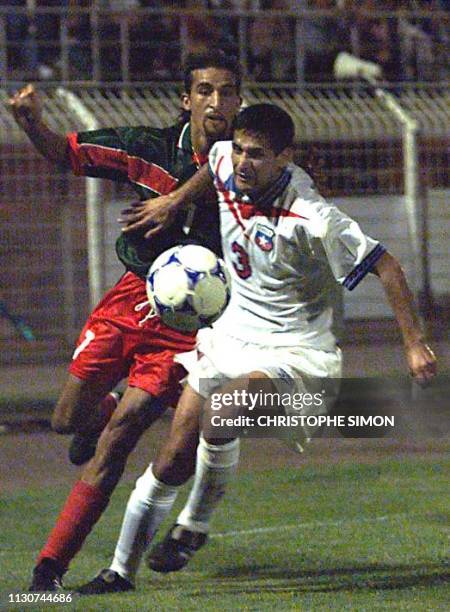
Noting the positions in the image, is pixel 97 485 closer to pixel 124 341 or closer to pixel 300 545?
pixel 124 341

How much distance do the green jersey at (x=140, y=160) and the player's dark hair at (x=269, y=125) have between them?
0.66 m

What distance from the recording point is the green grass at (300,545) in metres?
5.09

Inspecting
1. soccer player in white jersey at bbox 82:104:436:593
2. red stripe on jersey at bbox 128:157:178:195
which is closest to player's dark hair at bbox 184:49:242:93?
red stripe on jersey at bbox 128:157:178:195

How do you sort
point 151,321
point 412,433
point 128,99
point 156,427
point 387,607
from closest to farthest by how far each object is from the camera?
1. point 387,607
2. point 151,321
3. point 412,433
4. point 156,427
5. point 128,99

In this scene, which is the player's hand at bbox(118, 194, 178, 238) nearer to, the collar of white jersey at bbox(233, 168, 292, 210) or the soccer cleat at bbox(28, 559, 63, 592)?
the collar of white jersey at bbox(233, 168, 292, 210)

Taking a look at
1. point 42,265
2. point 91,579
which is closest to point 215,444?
point 91,579

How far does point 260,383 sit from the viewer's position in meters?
5.13

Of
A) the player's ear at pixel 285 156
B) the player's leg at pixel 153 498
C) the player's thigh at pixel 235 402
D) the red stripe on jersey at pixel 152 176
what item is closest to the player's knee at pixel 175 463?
the player's leg at pixel 153 498

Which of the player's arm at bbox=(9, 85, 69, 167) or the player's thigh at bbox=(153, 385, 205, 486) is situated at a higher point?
the player's arm at bbox=(9, 85, 69, 167)

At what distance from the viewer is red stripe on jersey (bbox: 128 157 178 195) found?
19.6ft

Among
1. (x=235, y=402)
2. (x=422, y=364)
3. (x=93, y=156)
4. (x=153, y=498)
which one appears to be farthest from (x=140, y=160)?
(x=422, y=364)

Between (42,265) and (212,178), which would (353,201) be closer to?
(42,265)

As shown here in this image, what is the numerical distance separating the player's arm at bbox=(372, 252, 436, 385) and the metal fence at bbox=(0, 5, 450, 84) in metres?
8.36

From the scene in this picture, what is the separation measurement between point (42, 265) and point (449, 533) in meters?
7.09
